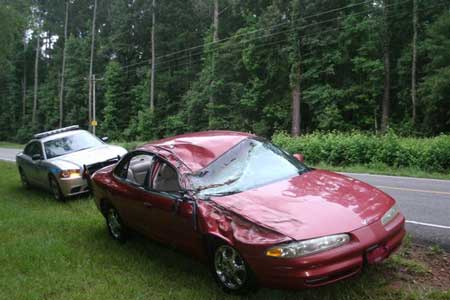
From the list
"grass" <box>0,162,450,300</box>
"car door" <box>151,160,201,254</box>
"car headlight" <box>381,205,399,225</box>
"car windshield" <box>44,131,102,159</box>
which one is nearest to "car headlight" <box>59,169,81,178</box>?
"car windshield" <box>44,131,102,159</box>

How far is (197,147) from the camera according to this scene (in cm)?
548

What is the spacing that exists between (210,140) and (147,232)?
1.42 m

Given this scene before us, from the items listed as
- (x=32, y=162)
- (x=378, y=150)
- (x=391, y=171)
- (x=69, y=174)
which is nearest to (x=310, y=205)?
(x=69, y=174)

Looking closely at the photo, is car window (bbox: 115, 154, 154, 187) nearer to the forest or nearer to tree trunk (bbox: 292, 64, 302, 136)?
the forest

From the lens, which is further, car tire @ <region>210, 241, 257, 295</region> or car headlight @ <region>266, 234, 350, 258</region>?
car tire @ <region>210, 241, 257, 295</region>

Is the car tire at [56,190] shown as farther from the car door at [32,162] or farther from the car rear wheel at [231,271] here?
the car rear wheel at [231,271]

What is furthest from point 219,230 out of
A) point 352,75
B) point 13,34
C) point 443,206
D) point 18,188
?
point 352,75

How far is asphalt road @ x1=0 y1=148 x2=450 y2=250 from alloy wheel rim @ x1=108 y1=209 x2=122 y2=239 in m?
4.28

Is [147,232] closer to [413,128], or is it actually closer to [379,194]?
[379,194]

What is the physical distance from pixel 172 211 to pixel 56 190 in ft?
20.2

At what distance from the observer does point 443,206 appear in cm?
839

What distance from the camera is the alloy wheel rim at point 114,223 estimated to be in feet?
21.0

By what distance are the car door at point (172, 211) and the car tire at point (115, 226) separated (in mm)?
1221

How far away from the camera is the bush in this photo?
1539 cm
